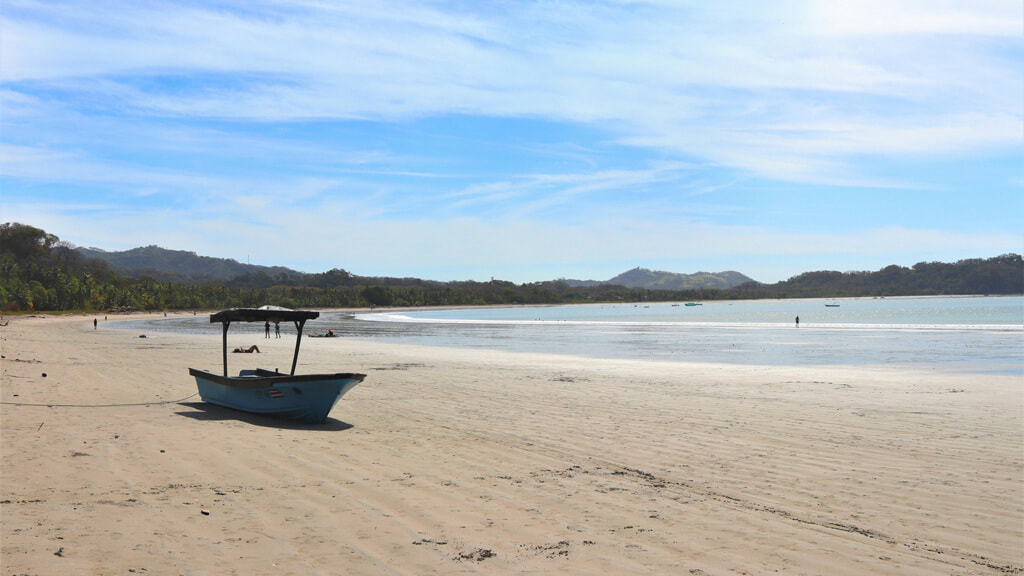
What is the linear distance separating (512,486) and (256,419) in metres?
6.21

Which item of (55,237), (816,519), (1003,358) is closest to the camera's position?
(816,519)

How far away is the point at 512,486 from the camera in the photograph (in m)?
7.28

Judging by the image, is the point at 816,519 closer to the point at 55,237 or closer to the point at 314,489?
the point at 314,489

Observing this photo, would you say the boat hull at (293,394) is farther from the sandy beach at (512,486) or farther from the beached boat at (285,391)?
the sandy beach at (512,486)

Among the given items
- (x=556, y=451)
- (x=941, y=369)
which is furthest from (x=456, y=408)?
(x=941, y=369)

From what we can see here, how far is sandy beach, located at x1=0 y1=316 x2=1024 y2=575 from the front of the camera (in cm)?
510

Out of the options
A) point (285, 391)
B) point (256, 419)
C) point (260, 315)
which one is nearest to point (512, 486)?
point (285, 391)

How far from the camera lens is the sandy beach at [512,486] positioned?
510 centimetres

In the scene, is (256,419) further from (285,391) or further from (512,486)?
(512,486)

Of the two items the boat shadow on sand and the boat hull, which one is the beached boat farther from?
the boat shadow on sand

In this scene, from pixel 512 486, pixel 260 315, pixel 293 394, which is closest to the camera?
pixel 512 486

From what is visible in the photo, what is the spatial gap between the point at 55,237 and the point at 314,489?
165 m

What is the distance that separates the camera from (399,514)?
19.9ft

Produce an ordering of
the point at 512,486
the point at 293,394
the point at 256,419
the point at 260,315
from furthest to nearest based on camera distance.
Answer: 1. the point at 260,315
2. the point at 256,419
3. the point at 293,394
4. the point at 512,486
